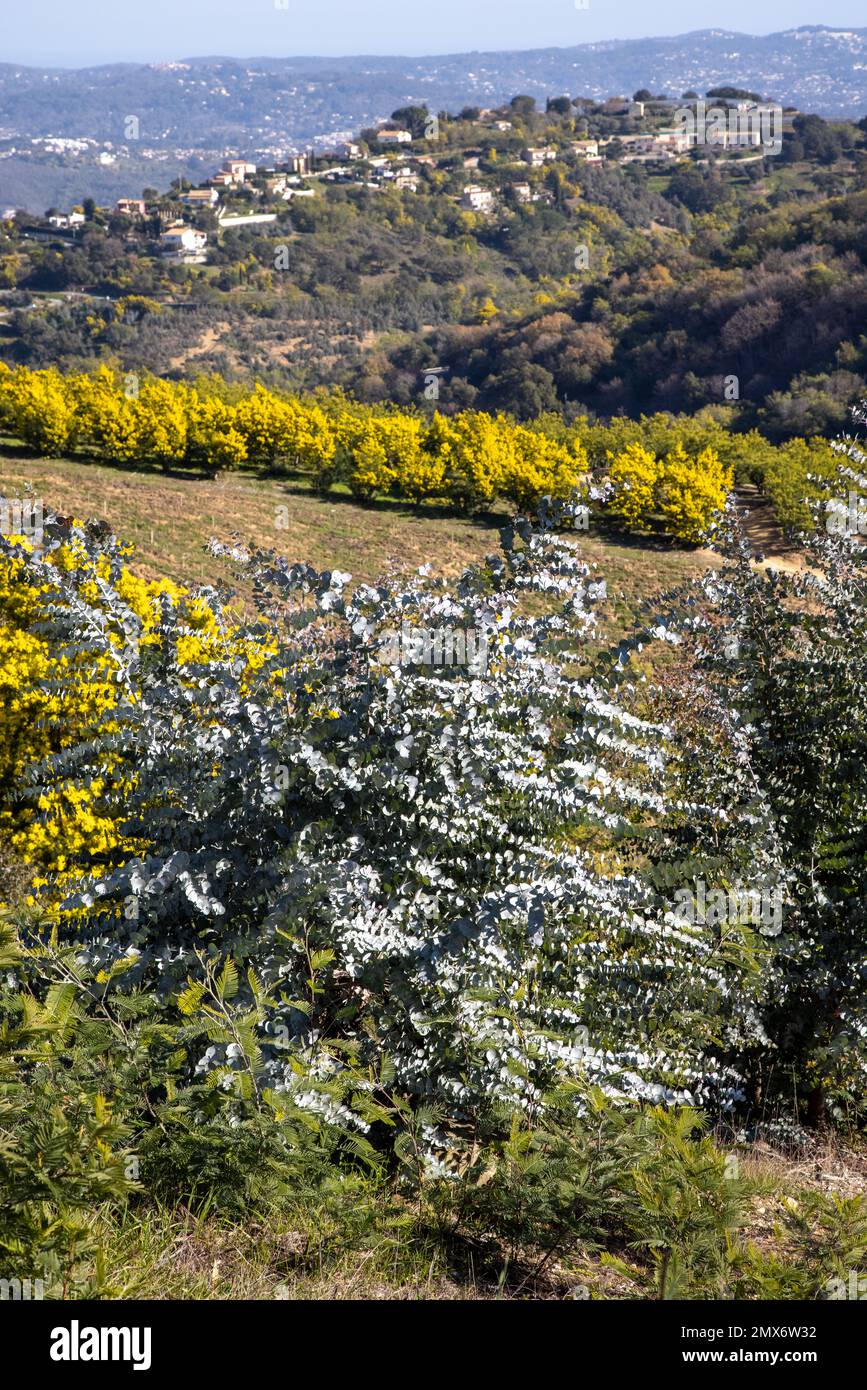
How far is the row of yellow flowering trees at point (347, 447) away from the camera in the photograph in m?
26.2

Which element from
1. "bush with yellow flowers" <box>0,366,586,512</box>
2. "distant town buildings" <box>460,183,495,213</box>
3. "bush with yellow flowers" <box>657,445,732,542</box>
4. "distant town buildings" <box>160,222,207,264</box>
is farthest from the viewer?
"distant town buildings" <box>460,183,495,213</box>

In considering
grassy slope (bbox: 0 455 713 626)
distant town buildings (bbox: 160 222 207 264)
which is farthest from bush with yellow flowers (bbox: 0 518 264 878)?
distant town buildings (bbox: 160 222 207 264)

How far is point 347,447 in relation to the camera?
29438 mm

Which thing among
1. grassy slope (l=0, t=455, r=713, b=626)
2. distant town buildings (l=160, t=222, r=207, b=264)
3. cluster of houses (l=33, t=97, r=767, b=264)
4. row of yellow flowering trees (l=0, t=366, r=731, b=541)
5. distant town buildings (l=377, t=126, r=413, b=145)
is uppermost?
distant town buildings (l=377, t=126, r=413, b=145)

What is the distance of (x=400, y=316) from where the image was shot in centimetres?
7838

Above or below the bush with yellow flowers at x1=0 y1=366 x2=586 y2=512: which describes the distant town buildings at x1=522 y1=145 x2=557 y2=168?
above

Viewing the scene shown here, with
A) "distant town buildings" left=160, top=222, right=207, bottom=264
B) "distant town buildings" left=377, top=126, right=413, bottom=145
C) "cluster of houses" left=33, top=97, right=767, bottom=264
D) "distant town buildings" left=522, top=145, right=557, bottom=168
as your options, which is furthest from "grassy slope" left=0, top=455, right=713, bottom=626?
"distant town buildings" left=377, top=126, right=413, bottom=145

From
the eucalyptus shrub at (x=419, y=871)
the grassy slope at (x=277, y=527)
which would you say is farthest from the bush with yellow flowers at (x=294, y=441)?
the eucalyptus shrub at (x=419, y=871)

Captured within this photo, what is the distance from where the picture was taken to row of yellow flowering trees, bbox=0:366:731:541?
2620 centimetres

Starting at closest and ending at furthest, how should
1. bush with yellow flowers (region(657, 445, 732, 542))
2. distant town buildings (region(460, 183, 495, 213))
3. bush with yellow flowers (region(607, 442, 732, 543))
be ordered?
bush with yellow flowers (region(657, 445, 732, 542)), bush with yellow flowers (region(607, 442, 732, 543)), distant town buildings (region(460, 183, 495, 213))

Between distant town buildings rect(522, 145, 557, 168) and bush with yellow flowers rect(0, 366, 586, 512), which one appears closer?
bush with yellow flowers rect(0, 366, 586, 512)

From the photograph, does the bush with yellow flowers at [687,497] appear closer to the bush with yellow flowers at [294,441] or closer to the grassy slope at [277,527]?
the grassy slope at [277,527]

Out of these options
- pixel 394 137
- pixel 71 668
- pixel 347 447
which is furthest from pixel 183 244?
pixel 71 668

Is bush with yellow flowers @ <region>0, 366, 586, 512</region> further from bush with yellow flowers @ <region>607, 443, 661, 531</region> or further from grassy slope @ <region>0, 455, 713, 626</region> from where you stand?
bush with yellow flowers @ <region>607, 443, 661, 531</region>
